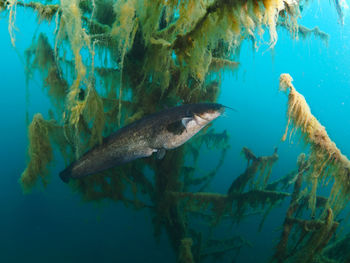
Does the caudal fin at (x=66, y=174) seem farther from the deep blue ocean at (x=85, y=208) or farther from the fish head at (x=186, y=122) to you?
the fish head at (x=186, y=122)

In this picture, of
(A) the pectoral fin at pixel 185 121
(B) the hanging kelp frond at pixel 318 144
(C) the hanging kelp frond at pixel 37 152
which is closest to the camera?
(B) the hanging kelp frond at pixel 318 144

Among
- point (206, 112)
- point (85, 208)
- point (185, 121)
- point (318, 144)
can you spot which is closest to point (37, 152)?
point (185, 121)

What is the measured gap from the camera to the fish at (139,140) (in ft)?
7.61

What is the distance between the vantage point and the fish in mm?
2320

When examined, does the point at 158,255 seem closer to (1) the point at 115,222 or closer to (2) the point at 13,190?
(1) the point at 115,222

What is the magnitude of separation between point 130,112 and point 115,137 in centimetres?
114

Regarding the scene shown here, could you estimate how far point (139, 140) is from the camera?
2.36 m

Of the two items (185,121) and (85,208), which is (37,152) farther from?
(85,208)

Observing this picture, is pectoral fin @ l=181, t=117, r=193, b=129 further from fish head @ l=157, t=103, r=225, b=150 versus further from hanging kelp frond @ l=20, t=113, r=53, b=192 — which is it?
hanging kelp frond @ l=20, t=113, r=53, b=192

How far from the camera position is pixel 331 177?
6.63 feet

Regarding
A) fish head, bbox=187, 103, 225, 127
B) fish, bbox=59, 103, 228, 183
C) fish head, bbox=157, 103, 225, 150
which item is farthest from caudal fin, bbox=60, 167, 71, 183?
fish head, bbox=187, 103, 225, 127

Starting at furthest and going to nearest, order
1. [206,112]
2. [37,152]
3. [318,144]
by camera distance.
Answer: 1. [37,152]
2. [206,112]
3. [318,144]

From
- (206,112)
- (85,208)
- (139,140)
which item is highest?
Answer: (206,112)

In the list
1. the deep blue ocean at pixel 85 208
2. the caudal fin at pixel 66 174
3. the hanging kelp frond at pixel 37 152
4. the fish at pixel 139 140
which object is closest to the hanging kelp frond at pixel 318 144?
the deep blue ocean at pixel 85 208
